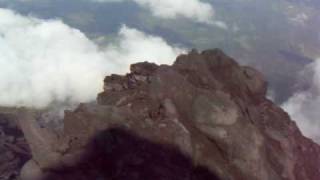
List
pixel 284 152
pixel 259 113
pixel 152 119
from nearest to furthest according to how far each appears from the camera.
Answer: pixel 152 119
pixel 284 152
pixel 259 113

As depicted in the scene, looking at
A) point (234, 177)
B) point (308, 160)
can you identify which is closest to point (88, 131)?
point (234, 177)

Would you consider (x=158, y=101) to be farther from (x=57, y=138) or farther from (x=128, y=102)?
(x=57, y=138)

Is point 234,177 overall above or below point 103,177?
above

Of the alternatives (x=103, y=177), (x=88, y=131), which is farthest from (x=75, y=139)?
(x=103, y=177)

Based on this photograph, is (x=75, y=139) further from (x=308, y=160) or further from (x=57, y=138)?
(x=308, y=160)

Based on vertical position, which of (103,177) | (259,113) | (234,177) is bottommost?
(103,177)

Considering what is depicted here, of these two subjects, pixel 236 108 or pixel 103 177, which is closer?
pixel 103 177

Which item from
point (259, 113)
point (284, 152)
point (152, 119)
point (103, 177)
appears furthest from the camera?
point (259, 113)
